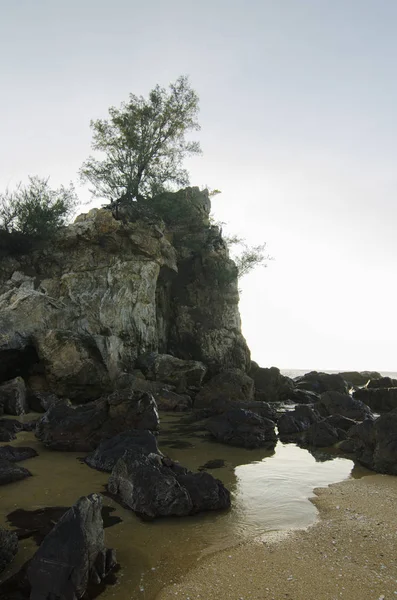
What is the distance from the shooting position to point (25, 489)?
6.51m

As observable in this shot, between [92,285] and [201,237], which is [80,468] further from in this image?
[201,237]

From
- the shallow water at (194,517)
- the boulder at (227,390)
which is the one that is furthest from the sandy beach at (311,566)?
the boulder at (227,390)

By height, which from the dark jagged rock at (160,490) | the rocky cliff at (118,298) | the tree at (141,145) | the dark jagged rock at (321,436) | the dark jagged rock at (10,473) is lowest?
the dark jagged rock at (10,473)

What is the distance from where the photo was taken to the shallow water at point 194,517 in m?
4.26

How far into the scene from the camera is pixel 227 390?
1945cm

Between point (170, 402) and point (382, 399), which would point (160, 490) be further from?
point (382, 399)

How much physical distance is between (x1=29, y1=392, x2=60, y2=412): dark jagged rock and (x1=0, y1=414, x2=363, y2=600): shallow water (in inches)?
174

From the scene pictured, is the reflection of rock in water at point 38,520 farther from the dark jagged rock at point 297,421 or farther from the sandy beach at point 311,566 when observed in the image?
the dark jagged rock at point 297,421

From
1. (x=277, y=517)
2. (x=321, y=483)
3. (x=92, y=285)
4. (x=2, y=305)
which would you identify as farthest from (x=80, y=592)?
(x=92, y=285)

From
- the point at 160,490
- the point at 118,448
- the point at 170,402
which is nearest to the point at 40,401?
the point at 170,402

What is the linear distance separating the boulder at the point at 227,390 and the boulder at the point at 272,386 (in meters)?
5.55

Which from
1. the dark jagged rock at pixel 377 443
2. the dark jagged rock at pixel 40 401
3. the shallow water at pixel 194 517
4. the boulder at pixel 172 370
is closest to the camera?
the shallow water at pixel 194 517

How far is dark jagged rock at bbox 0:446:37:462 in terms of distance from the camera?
26.7ft

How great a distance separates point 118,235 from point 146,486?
21442 mm
